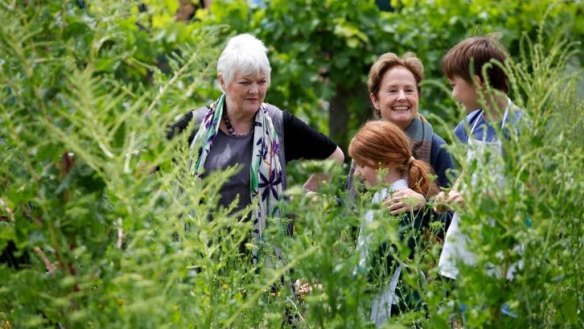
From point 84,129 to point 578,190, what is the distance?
1.18 meters

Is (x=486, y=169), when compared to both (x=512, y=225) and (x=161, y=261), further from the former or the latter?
(x=161, y=261)

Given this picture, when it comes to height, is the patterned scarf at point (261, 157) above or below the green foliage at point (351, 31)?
below

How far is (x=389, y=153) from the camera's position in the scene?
13.5 ft

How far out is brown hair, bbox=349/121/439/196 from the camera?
4105mm

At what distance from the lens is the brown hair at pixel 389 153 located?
4.11 m

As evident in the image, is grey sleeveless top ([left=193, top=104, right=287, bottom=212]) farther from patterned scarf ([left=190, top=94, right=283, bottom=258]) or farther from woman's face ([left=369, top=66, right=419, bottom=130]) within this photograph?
woman's face ([left=369, top=66, right=419, bottom=130])

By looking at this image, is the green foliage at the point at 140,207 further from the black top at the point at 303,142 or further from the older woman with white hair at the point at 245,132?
the black top at the point at 303,142

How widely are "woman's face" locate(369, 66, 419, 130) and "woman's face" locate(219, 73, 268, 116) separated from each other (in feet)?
1.76

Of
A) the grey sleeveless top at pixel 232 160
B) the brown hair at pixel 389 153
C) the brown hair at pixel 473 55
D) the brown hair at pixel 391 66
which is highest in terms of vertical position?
the brown hair at pixel 473 55

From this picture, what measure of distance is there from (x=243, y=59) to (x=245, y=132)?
0.34m

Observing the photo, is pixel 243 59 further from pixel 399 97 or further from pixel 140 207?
pixel 140 207

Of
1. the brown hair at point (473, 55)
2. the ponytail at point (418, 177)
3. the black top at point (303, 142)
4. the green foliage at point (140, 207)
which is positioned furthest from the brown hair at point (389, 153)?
the green foliage at point (140, 207)

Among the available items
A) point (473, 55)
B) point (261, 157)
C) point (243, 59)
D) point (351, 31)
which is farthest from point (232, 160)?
point (351, 31)

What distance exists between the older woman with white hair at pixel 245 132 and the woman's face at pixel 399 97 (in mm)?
481
